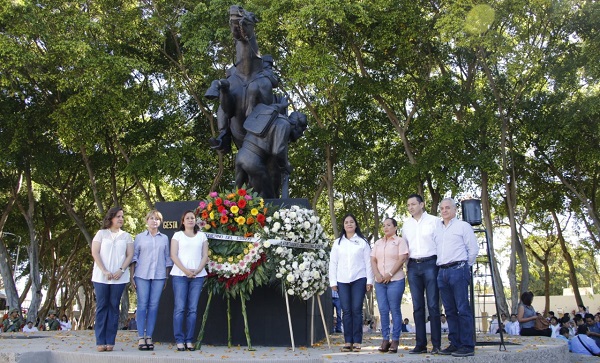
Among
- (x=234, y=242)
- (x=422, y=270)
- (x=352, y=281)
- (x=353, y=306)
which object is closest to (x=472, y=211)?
(x=422, y=270)

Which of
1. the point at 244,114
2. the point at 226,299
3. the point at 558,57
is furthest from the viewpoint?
the point at 558,57

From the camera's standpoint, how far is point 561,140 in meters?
22.4

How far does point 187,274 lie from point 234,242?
834 millimetres

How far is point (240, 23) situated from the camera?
957 cm

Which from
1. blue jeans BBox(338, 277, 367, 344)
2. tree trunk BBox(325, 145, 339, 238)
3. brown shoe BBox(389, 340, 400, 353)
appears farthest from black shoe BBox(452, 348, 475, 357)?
tree trunk BBox(325, 145, 339, 238)

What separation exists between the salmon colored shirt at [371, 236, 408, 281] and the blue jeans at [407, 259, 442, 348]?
0.16m

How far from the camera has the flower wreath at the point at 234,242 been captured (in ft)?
26.6

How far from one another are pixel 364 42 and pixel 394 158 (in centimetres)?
449

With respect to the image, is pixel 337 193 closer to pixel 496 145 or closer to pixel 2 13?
pixel 496 145

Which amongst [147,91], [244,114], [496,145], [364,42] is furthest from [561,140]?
[244,114]

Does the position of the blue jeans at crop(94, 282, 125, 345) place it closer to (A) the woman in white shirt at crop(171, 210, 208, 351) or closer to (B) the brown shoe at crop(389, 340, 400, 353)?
(A) the woman in white shirt at crop(171, 210, 208, 351)

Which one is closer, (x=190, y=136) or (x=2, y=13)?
(x=2, y=13)

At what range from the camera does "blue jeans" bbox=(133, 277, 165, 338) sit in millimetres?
7770

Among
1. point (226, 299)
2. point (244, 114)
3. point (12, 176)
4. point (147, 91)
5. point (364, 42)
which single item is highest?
point (364, 42)
